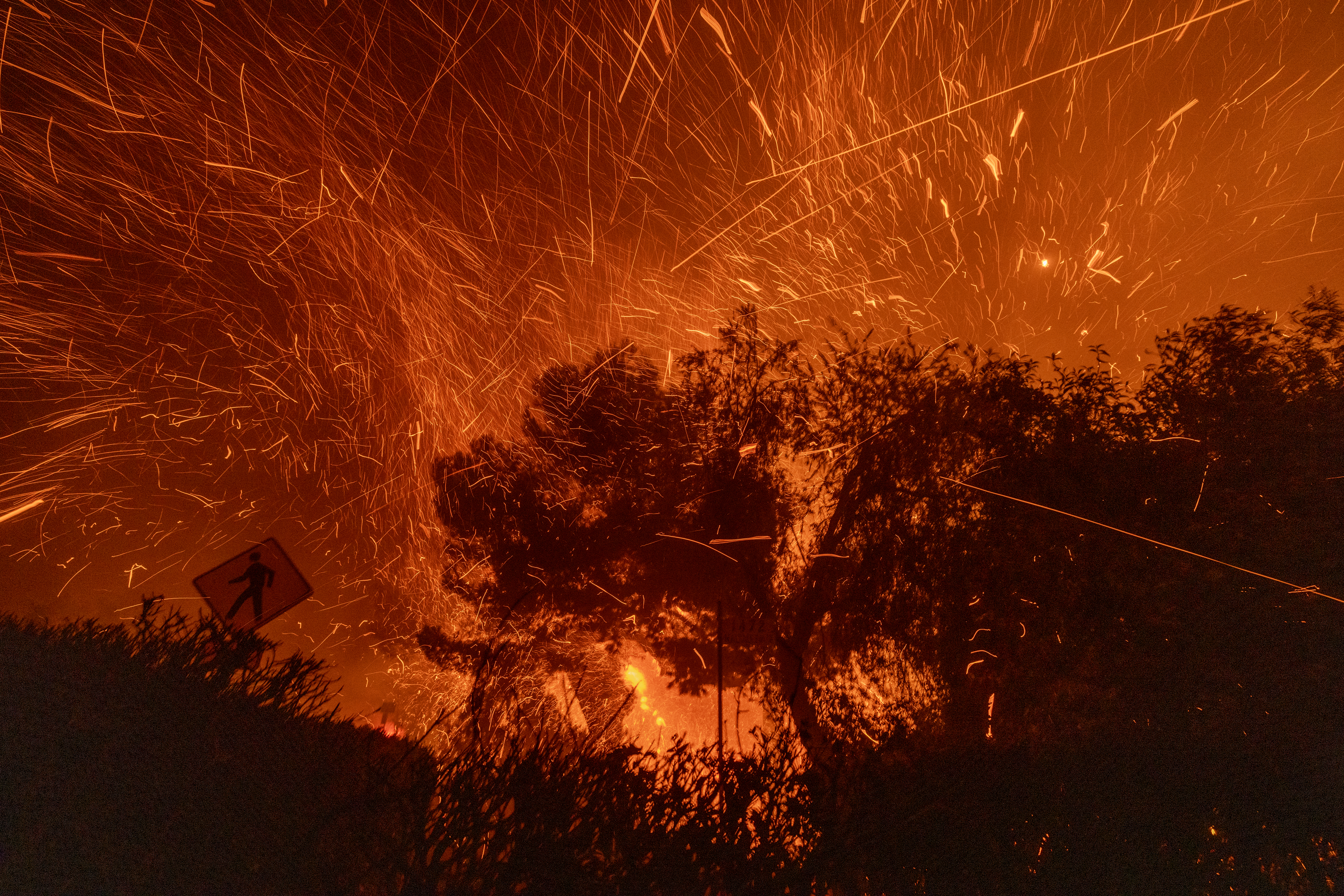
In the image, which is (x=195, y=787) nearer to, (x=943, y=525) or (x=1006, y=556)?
(x=943, y=525)

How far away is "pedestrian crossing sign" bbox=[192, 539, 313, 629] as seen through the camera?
3.46 metres

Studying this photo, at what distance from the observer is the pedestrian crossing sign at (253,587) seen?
3465 mm

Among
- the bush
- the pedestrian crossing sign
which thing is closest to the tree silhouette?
the pedestrian crossing sign

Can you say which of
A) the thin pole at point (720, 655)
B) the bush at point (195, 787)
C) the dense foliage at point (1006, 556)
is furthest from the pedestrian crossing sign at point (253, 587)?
the thin pole at point (720, 655)

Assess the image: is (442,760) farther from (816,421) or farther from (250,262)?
(250,262)

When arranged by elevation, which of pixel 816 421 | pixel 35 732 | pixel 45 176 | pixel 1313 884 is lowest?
pixel 1313 884

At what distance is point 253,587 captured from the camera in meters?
3.54

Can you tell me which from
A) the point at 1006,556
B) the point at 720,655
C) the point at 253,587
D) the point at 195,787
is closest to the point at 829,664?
the point at 720,655

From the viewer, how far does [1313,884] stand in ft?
16.5

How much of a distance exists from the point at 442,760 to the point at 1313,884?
7091 millimetres

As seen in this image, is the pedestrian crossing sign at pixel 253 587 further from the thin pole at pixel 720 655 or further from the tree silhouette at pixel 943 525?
the thin pole at pixel 720 655

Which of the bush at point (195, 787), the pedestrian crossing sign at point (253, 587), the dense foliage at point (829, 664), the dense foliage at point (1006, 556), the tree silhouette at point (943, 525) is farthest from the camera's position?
the tree silhouette at point (943, 525)

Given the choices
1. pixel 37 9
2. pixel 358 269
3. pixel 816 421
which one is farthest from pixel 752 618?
pixel 37 9

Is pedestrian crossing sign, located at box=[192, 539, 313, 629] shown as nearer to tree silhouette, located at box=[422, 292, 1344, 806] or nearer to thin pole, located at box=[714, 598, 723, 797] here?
tree silhouette, located at box=[422, 292, 1344, 806]
